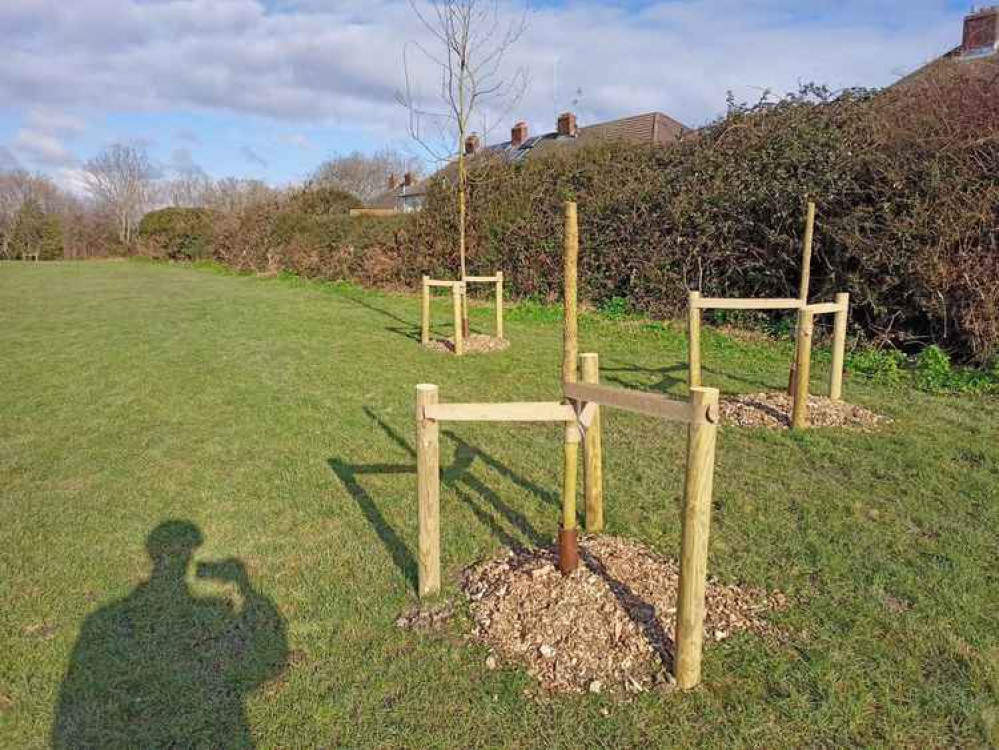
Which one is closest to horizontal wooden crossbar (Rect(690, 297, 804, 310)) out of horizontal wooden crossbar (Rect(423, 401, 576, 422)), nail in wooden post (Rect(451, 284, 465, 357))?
horizontal wooden crossbar (Rect(423, 401, 576, 422))

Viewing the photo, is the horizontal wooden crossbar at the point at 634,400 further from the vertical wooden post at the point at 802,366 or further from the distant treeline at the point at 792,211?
the distant treeline at the point at 792,211

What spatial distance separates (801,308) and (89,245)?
4933 centimetres

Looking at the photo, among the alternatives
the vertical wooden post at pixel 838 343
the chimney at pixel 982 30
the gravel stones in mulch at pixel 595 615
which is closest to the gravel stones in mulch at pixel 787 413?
the vertical wooden post at pixel 838 343

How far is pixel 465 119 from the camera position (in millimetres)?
9156

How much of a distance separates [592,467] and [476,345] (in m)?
5.95

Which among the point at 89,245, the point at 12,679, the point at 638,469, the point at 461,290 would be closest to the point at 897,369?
the point at 638,469

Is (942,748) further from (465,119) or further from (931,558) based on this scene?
(465,119)

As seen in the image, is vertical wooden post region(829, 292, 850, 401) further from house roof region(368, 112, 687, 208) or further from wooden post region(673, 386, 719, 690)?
house roof region(368, 112, 687, 208)

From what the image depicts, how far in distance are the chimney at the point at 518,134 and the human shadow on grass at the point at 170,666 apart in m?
31.1

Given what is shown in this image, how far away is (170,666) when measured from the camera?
8.32 feet

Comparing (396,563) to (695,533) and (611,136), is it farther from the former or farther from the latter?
(611,136)

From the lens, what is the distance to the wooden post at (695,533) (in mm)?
2178

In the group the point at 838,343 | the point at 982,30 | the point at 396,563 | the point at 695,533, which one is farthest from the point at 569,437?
the point at 982,30

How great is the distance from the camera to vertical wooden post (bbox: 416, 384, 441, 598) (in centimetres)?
274
